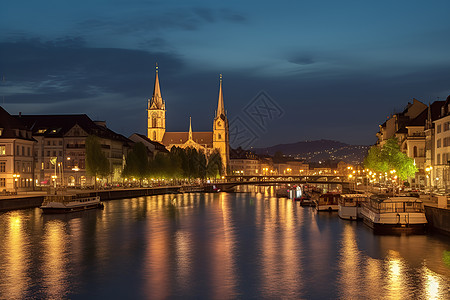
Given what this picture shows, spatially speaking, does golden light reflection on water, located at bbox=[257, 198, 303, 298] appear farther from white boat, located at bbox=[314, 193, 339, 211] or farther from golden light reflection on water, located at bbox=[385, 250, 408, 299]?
white boat, located at bbox=[314, 193, 339, 211]

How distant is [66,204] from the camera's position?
85312 mm

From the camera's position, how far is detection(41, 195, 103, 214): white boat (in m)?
82.1

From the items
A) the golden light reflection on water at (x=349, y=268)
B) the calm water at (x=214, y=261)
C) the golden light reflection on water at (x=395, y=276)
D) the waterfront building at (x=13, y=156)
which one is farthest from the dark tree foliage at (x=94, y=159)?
the golden light reflection on water at (x=395, y=276)

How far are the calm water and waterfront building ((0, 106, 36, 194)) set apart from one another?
33093 mm

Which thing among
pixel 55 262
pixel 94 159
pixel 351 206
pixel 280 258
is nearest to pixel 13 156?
pixel 94 159

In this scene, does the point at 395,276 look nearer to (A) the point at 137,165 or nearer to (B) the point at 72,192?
(B) the point at 72,192

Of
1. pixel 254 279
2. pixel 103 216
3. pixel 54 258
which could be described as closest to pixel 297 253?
pixel 254 279

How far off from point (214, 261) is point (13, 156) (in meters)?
66.9

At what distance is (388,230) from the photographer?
2311 inches

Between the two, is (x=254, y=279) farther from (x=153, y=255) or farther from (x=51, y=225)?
(x=51, y=225)

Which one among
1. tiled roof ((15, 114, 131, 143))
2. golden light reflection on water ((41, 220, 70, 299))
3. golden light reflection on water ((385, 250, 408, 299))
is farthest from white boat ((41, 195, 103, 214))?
golden light reflection on water ((385, 250, 408, 299))

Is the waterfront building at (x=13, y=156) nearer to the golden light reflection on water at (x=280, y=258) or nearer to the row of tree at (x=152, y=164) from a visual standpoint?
the row of tree at (x=152, y=164)

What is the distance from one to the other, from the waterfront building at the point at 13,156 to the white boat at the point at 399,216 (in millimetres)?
61825

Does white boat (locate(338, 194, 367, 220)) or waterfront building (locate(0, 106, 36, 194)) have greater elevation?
waterfront building (locate(0, 106, 36, 194))
